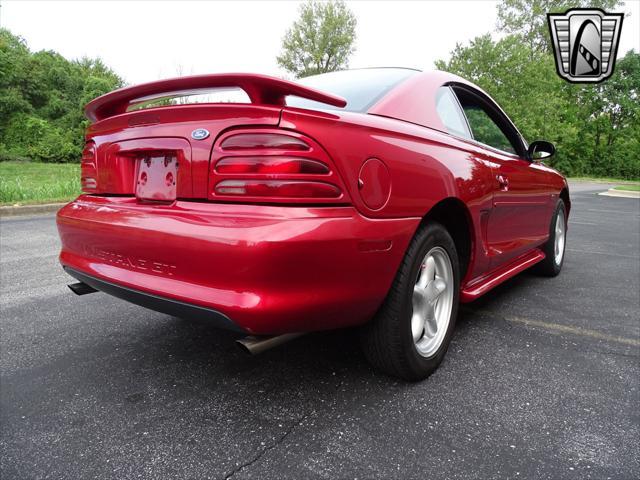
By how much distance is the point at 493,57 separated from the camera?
30.1 meters

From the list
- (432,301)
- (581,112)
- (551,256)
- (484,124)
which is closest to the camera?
(432,301)

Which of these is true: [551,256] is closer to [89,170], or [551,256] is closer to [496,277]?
[496,277]

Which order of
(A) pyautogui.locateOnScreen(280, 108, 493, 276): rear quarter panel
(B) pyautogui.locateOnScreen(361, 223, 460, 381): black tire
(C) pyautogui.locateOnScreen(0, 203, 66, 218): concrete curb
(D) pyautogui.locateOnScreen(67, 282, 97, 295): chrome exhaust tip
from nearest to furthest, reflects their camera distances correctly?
(A) pyautogui.locateOnScreen(280, 108, 493, 276): rear quarter panel < (B) pyautogui.locateOnScreen(361, 223, 460, 381): black tire < (D) pyautogui.locateOnScreen(67, 282, 97, 295): chrome exhaust tip < (C) pyautogui.locateOnScreen(0, 203, 66, 218): concrete curb

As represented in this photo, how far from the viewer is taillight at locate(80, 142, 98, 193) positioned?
214 centimetres

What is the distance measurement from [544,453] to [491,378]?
55 centimetres

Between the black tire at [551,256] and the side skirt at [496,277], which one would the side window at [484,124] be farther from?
the black tire at [551,256]

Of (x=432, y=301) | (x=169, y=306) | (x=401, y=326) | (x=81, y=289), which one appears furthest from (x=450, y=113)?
(x=81, y=289)

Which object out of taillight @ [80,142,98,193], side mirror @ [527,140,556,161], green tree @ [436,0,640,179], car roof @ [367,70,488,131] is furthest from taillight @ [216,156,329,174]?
green tree @ [436,0,640,179]

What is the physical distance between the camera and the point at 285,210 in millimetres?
1522

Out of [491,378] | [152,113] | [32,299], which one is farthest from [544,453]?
[32,299]

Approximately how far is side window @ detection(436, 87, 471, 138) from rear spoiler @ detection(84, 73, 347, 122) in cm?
91

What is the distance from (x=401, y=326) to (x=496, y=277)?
4.01 ft

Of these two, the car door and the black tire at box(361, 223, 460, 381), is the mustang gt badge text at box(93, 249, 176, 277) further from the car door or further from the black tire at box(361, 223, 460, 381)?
the car door

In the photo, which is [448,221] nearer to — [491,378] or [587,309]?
[491,378]
